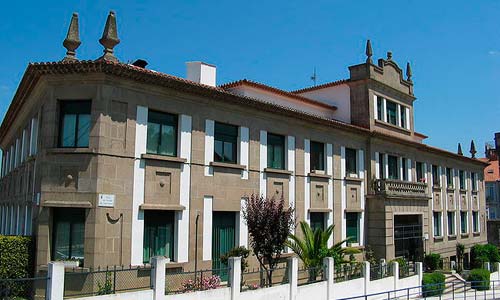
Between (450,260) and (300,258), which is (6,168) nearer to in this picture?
(300,258)

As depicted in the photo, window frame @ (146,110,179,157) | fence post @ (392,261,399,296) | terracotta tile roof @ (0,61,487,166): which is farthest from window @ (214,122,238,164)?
fence post @ (392,261,399,296)

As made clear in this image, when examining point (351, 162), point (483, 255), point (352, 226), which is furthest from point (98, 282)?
point (483, 255)

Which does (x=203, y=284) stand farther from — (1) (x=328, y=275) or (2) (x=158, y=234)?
(1) (x=328, y=275)

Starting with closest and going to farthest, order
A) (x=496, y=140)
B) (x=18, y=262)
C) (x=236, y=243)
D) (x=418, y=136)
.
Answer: (x=18, y=262), (x=236, y=243), (x=418, y=136), (x=496, y=140)

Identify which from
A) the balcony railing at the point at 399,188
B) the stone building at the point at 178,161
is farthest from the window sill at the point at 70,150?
the balcony railing at the point at 399,188

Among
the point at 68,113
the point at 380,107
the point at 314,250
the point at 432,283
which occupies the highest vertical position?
the point at 380,107

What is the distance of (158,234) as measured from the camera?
17.0 meters

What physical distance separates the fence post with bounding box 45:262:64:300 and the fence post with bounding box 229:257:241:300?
515 cm

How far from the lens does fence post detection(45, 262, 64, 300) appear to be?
12039 mm

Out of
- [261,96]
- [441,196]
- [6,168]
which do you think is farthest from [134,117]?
[441,196]

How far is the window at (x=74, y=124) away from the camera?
1616 cm

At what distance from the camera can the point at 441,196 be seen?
36.3 metres

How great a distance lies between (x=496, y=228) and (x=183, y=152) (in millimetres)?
43145

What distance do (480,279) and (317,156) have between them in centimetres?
1294
